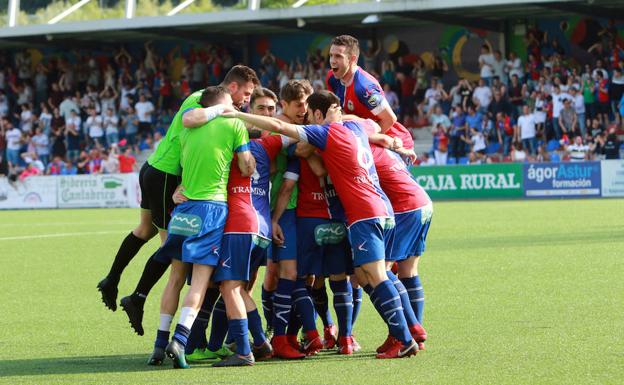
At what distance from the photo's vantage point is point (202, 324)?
7.82m

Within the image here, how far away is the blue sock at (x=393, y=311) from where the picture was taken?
23.7ft

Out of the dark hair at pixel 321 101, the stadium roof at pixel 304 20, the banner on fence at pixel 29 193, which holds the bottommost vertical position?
the banner on fence at pixel 29 193

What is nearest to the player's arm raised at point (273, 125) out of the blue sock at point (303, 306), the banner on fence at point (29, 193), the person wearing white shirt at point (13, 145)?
the blue sock at point (303, 306)

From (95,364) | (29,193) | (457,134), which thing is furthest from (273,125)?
(29,193)

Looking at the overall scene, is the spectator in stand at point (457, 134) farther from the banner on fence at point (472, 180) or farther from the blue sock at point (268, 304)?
the blue sock at point (268, 304)

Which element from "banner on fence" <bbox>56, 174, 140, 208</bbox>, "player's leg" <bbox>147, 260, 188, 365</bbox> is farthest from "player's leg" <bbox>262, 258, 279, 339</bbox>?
"banner on fence" <bbox>56, 174, 140, 208</bbox>

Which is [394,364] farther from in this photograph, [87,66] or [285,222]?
[87,66]

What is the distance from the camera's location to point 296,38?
40531 mm

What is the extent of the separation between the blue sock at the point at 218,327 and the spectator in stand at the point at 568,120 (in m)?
24.0

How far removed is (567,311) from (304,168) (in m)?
2.83

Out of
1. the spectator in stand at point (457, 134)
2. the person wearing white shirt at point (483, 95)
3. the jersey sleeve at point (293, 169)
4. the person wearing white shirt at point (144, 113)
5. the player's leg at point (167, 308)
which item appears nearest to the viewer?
the player's leg at point (167, 308)

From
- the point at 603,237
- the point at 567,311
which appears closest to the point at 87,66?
the point at 603,237

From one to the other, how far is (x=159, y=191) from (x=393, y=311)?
7.35ft

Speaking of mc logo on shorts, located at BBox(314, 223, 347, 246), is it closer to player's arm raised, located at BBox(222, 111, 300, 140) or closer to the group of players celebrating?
the group of players celebrating
